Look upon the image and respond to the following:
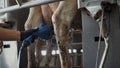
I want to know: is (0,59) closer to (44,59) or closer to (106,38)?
(44,59)

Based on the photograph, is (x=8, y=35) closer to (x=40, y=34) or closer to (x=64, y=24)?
Result: (x=40, y=34)

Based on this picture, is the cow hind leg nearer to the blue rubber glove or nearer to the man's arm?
the blue rubber glove

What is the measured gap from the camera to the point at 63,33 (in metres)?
1.64

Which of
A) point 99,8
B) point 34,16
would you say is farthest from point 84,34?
point 34,16

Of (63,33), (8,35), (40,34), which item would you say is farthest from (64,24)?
(8,35)

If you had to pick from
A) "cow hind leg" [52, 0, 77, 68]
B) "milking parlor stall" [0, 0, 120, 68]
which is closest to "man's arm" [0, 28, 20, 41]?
"milking parlor stall" [0, 0, 120, 68]

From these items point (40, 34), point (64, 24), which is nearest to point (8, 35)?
point (40, 34)

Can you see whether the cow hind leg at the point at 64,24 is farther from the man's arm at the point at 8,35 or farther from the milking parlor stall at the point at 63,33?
the man's arm at the point at 8,35

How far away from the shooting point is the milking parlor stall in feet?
4.23

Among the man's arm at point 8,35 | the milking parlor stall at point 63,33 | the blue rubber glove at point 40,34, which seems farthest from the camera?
the blue rubber glove at point 40,34

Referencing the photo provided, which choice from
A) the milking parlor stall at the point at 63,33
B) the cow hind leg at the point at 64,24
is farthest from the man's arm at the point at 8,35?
the cow hind leg at the point at 64,24

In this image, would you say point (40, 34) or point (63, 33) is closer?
point (63, 33)

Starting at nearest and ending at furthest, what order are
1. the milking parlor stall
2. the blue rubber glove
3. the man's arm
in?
the milking parlor stall
the man's arm
the blue rubber glove

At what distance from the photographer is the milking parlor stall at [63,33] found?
129cm
